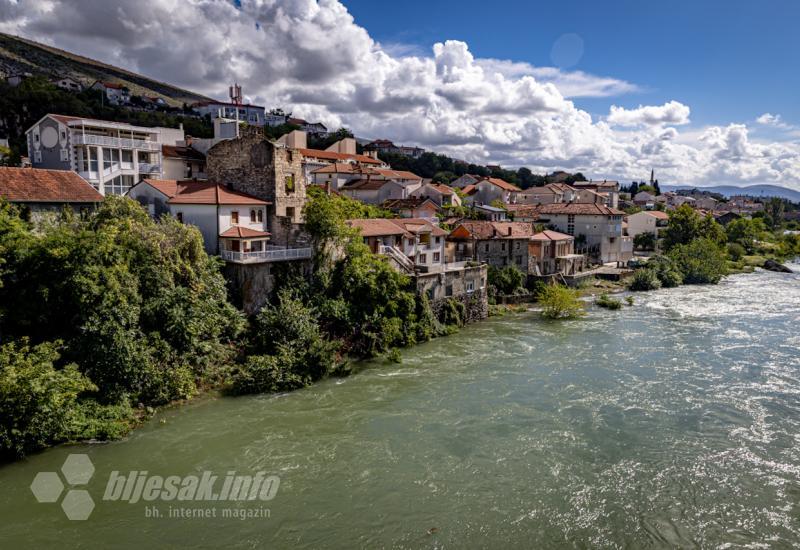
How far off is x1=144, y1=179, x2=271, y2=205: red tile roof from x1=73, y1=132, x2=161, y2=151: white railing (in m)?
9.70

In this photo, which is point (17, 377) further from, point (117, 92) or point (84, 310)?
point (117, 92)

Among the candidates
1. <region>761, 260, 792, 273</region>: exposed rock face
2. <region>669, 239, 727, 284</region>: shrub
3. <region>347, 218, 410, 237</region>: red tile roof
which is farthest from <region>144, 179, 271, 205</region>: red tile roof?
<region>761, 260, 792, 273</region>: exposed rock face

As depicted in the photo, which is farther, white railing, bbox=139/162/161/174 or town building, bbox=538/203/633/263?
town building, bbox=538/203/633/263

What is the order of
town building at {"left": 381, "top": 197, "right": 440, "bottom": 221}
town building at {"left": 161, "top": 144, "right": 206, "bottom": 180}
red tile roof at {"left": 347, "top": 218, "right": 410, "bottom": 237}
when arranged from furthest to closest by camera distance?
1. town building at {"left": 381, "top": 197, "right": 440, "bottom": 221}
2. town building at {"left": 161, "top": 144, "right": 206, "bottom": 180}
3. red tile roof at {"left": 347, "top": 218, "right": 410, "bottom": 237}

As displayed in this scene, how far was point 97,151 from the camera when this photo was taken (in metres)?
38.2

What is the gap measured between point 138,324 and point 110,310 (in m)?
1.61

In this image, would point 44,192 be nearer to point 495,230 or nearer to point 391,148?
point 495,230

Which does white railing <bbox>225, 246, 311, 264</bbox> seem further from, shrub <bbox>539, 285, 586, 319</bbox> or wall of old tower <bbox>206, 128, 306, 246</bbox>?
shrub <bbox>539, 285, 586, 319</bbox>

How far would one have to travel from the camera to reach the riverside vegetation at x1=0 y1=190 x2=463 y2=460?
1780 cm

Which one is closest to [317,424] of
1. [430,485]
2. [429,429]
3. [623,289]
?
[429,429]

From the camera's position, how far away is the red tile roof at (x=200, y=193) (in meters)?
29.2

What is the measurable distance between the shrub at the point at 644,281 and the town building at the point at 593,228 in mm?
9294

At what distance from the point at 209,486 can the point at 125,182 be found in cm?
3087

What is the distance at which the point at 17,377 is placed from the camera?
16.2 m
